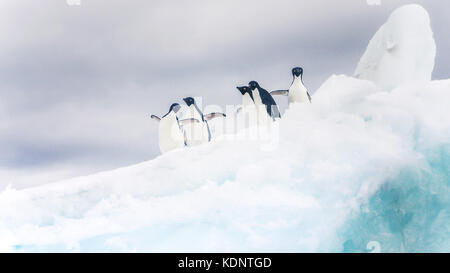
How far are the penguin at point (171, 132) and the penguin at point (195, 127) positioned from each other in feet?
0.29

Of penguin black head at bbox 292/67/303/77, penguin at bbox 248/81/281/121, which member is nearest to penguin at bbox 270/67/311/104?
penguin black head at bbox 292/67/303/77

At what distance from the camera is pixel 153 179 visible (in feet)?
8.63

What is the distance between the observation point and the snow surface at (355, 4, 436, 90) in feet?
10.8

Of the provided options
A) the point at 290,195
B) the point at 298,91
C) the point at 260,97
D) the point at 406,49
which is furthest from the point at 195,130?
the point at 290,195

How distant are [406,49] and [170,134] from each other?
8.01 feet

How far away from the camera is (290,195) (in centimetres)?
239

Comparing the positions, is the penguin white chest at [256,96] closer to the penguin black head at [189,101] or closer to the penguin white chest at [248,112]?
the penguin white chest at [248,112]

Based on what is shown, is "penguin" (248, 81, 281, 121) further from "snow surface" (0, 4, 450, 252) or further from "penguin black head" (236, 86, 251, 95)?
"snow surface" (0, 4, 450, 252)

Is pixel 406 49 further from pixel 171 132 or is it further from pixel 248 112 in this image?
pixel 171 132

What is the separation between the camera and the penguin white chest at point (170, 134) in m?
4.79

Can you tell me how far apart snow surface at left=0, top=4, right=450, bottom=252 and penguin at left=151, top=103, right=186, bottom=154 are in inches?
78.3

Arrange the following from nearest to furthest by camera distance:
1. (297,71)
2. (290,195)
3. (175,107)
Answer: (290,195)
(297,71)
(175,107)
